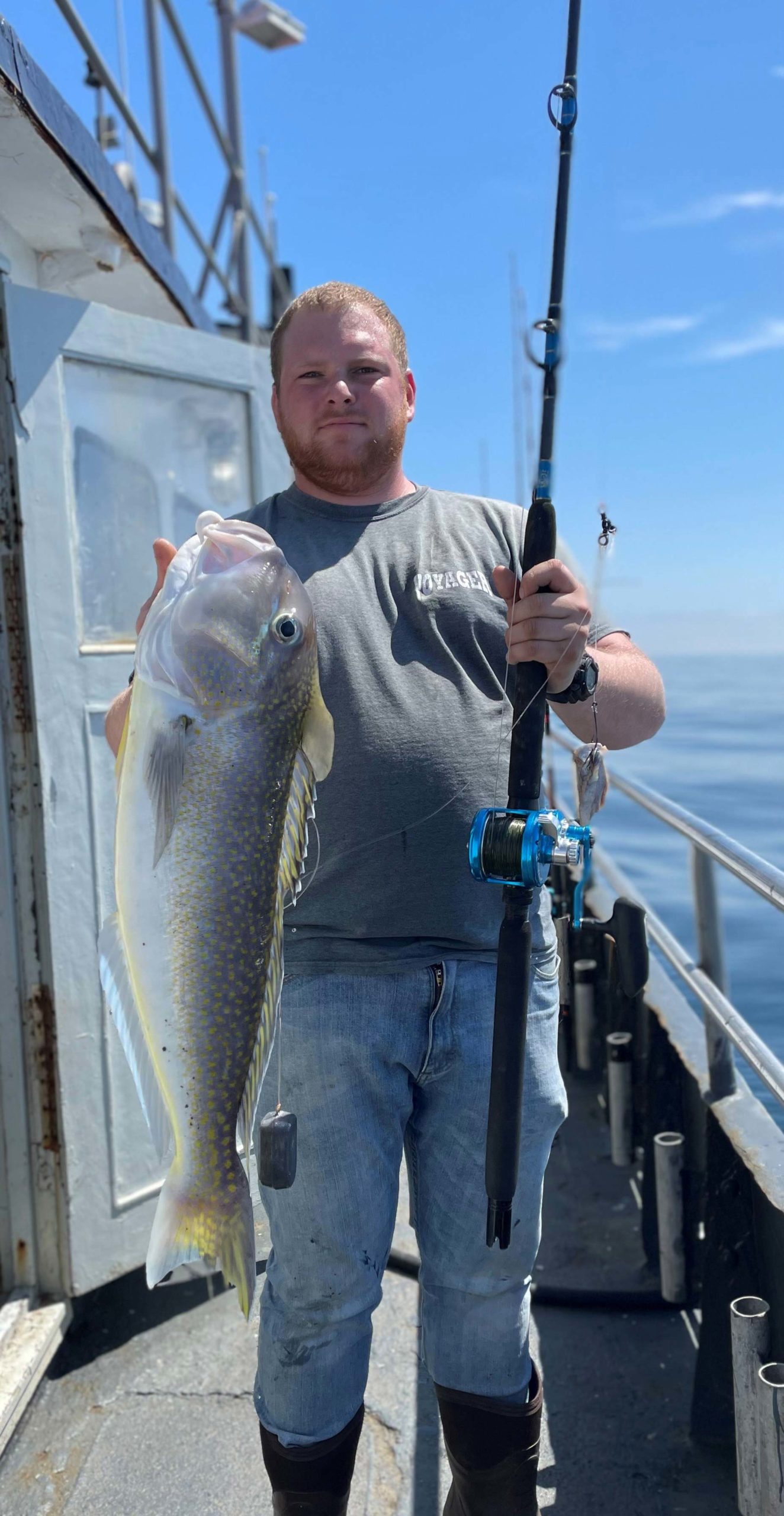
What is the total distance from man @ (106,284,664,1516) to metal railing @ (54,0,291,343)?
2.87m

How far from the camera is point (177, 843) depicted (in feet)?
5.97

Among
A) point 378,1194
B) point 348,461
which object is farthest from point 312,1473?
point 348,461

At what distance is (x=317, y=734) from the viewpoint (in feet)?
6.20

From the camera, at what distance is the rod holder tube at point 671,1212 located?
3166 mm

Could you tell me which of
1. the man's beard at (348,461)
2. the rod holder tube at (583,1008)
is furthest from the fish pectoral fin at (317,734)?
the rod holder tube at (583,1008)

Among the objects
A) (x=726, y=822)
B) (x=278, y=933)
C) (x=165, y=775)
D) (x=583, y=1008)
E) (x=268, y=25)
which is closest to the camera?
(x=165, y=775)

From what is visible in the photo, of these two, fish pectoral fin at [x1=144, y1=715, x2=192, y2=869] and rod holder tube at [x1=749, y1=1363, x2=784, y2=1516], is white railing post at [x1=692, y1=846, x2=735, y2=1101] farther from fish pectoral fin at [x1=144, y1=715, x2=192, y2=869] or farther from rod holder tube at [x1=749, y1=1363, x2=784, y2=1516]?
fish pectoral fin at [x1=144, y1=715, x2=192, y2=869]

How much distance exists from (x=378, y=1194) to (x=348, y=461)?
4.73 feet

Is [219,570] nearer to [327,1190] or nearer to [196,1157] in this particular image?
[196,1157]

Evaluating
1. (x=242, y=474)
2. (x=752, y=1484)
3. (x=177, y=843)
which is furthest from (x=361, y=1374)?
(x=242, y=474)

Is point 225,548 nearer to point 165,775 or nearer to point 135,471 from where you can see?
point 165,775

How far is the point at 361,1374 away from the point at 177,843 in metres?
1.13

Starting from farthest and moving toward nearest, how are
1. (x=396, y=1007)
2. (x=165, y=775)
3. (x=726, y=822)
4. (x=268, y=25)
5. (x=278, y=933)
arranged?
1. (x=726, y=822)
2. (x=268, y=25)
3. (x=396, y=1007)
4. (x=278, y=933)
5. (x=165, y=775)

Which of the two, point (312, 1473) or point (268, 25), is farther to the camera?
point (268, 25)
